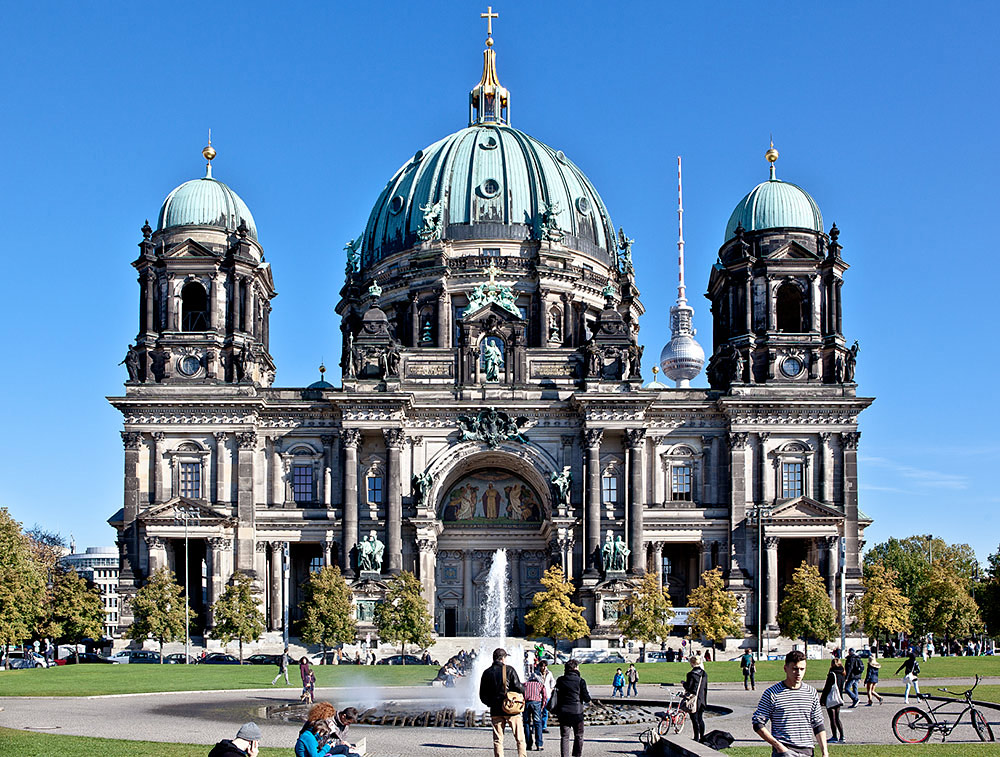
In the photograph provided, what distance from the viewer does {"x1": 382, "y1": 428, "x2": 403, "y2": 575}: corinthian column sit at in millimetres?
82500

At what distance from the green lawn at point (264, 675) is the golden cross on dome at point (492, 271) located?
30544mm

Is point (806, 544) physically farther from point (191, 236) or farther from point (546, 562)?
point (191, 236)

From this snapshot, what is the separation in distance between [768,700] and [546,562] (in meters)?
70.1

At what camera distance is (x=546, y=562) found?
88.4 m

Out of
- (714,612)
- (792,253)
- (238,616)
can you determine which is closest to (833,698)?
(714,612)

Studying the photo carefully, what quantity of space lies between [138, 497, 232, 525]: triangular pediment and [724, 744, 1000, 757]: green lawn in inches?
2089

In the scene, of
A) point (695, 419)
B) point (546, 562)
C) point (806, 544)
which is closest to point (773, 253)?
point (695, 419)

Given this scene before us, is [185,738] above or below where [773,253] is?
below

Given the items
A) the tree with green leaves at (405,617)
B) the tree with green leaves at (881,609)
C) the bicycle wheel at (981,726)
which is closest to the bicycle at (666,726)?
the bicycle wheel at (981,726)

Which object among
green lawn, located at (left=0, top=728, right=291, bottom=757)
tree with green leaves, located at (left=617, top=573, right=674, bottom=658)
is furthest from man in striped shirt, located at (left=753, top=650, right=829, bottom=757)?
tree with green leaves, located at (left=617, top=573, right=674, bottom=658)

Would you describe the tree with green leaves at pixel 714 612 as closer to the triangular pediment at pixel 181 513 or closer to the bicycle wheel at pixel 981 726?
the triangular pediment at pixel 181 513

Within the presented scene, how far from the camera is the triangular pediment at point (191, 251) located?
84625mm

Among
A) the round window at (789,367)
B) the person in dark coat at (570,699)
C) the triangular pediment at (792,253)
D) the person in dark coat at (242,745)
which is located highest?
the triangular pediment at (792,253)

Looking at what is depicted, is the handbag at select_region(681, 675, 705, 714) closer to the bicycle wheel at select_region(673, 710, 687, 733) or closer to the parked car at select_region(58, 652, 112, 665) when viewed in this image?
the bicycle wheel at select_region(673, 710, 687, 733)
